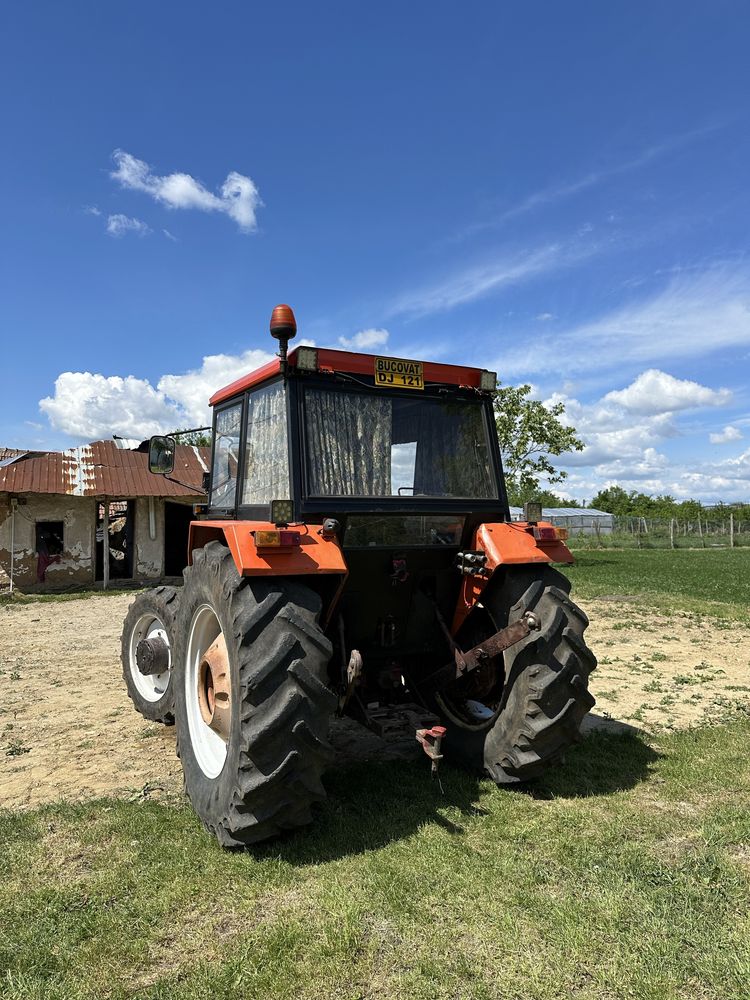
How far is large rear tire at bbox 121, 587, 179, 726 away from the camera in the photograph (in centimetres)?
540

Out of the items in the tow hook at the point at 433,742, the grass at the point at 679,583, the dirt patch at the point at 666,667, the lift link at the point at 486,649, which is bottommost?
the dirt patch at the point at 666,667

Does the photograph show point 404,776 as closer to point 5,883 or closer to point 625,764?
point 625,764

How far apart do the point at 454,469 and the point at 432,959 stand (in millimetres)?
2851

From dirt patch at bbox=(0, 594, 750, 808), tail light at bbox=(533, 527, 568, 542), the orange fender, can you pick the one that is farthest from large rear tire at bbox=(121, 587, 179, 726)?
tail light at bbox=(533, 527, 568, 542)

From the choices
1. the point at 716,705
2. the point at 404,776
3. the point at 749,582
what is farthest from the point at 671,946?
the point at 749,582

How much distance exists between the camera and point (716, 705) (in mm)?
6398

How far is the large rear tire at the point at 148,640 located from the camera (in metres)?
5.40

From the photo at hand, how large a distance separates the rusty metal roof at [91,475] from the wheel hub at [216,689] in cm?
1243

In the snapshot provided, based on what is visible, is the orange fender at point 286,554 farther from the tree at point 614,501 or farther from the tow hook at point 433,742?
the tree at point 614,501

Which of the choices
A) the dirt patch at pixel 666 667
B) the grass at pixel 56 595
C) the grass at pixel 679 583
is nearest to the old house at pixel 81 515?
the grass at pixel 56 595

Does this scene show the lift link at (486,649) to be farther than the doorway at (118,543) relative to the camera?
No

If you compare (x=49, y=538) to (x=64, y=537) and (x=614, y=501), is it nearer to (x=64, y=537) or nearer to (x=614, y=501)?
(x=64, y=537)

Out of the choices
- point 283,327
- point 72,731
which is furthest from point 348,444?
point 72,731

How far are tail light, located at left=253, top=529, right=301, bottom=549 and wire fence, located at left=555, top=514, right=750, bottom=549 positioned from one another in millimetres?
35336
